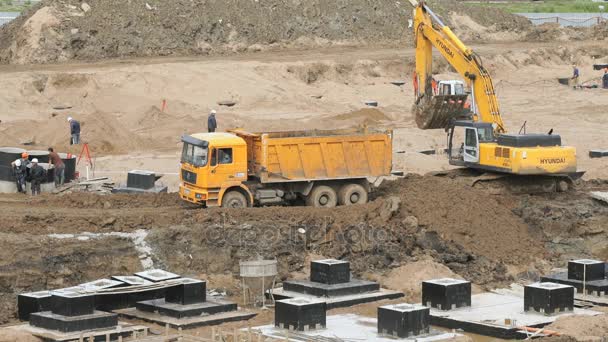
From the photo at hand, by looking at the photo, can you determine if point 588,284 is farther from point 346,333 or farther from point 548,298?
point 346,333

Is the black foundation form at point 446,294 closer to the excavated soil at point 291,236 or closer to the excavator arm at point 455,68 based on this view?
the excavated soil at point 291,236

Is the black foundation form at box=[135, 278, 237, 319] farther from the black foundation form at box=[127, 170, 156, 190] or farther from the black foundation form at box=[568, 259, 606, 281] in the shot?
the black foundation form at box=[127, 170, 156, 190]

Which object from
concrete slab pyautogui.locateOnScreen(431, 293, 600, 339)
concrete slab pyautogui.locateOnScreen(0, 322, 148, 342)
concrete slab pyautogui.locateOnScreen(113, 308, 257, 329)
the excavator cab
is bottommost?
concrete slab pyautogui.locateOnScreen(0, 322, 148, 342)

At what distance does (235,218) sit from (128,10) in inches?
1302

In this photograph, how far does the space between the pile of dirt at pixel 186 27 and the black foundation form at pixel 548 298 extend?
36134mm

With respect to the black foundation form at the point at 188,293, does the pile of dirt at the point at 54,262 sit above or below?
above

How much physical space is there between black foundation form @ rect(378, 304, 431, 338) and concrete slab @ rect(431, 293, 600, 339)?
149cm

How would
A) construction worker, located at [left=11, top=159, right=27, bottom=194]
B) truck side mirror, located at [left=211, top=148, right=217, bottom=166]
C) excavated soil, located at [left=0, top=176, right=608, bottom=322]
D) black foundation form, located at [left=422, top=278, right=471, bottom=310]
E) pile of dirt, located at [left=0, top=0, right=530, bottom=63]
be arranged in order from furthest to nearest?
pile of dirt, located at [left=0, top=0, right=530, bottom=63] → construction worker, located at [left=11, top=159, right=27, bottom=194] → truck side mirror, located at [left=211, top=148, right=217, bottom=166] → excavated soil, located at [left=0, top=176, right=608, bottom=322] → black foundation form, located at [left=422, top=278, right=471, bottom=310]

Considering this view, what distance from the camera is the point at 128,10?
61688mm

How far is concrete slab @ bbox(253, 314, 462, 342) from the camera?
24234mm

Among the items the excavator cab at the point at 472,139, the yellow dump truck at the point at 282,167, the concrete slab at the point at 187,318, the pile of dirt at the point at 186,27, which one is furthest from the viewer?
the pile of dirt at the point at 186,27

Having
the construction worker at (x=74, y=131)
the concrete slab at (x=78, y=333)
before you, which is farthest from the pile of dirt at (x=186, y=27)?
the concrete slab at (x=78, y=333)

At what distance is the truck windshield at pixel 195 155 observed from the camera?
31266 mm

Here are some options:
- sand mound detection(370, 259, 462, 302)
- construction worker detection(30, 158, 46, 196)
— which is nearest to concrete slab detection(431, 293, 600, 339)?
sand mound detection(370, 259, 462, 302)
